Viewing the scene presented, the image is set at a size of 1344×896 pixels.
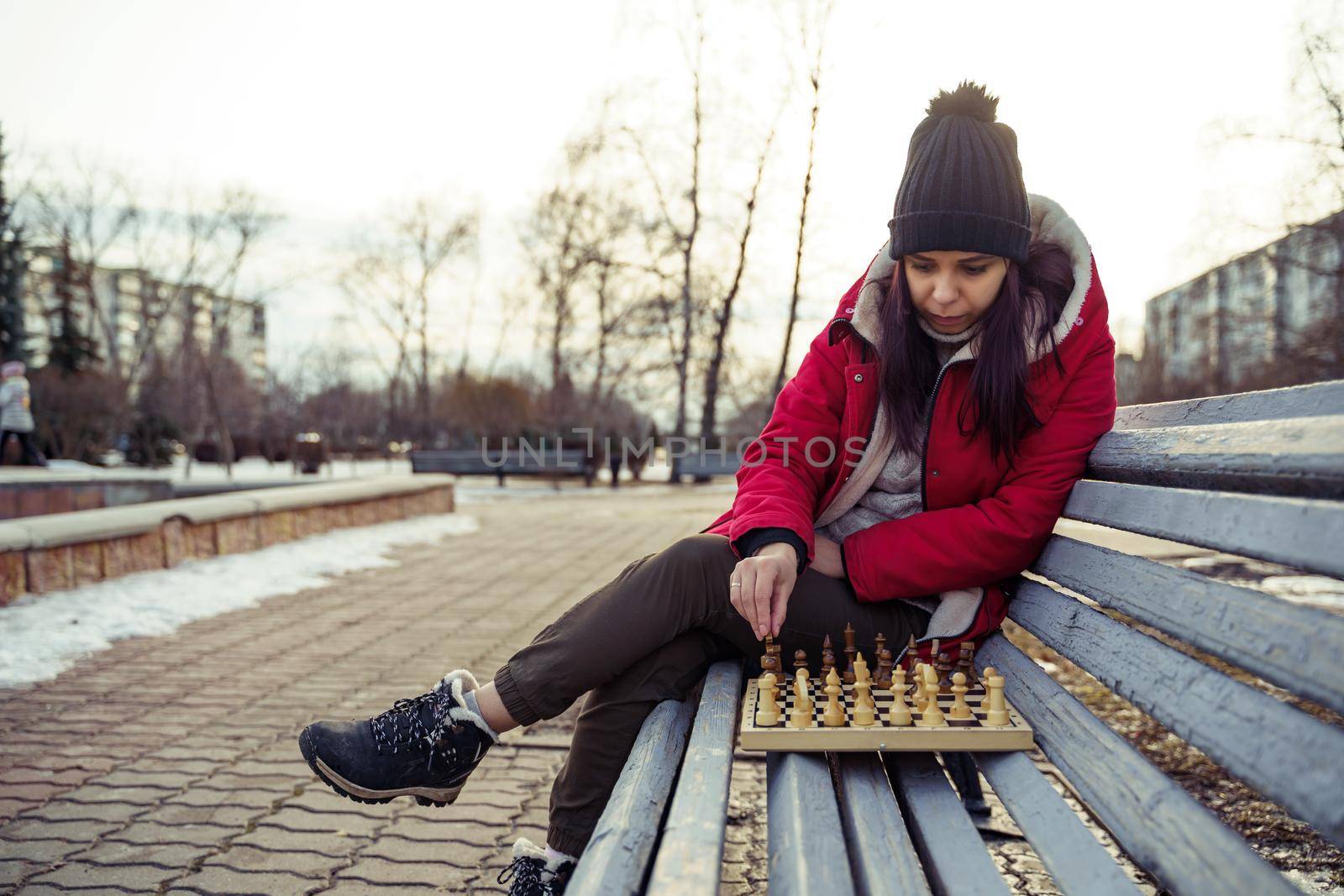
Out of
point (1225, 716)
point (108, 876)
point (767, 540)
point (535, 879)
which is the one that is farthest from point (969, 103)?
point (108, 876)

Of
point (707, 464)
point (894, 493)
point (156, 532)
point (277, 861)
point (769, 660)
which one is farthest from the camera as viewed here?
point (707, 464)

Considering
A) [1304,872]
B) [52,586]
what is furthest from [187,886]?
[52,586]

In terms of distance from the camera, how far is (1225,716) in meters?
1.15

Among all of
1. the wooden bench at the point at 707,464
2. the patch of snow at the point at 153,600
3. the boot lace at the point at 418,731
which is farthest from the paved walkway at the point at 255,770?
the wooden bench at the point at 707,464

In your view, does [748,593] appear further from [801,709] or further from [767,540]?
[801,709]

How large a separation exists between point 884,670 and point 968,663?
0.16 metres

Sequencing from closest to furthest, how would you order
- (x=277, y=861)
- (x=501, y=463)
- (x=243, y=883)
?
(x=243, y=883)
(x=277, y=861)
(x=501, y=463)

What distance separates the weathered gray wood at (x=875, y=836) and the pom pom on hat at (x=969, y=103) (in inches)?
52.8

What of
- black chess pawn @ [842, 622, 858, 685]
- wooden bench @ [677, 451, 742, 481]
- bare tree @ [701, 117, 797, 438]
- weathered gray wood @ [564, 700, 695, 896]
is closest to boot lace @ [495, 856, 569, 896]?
weathered gray wood @ [564, 700, 695, 896]

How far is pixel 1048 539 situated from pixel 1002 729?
0.62m

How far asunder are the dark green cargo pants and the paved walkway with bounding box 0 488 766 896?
2.16 feet

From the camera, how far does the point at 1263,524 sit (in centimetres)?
117

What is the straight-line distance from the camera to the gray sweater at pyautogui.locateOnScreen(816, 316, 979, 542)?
→ 7.38 feet

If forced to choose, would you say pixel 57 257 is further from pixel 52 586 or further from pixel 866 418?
pixel 866 418
